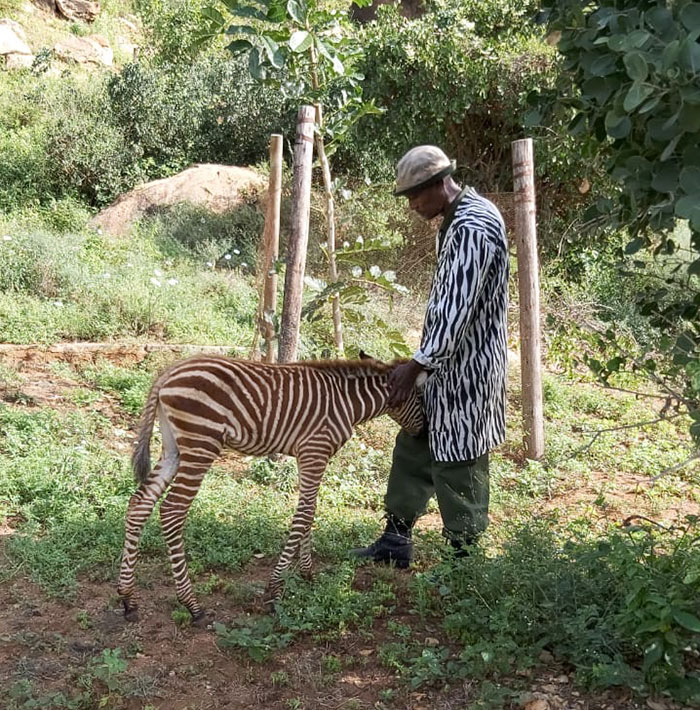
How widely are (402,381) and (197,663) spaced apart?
1.79m

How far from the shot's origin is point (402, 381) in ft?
15.0

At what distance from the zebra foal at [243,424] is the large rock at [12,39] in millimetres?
19711

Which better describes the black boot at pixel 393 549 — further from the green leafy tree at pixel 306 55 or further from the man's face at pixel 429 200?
the green leafy tree at pixel 306 55

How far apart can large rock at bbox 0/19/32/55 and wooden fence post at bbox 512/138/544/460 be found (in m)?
18.3

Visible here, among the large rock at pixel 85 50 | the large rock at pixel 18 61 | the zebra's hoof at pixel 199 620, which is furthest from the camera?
the large rock at pixel 85 50

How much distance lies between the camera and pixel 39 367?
797 centimetres

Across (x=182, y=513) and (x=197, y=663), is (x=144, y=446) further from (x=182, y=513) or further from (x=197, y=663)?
(x=197, y=663)

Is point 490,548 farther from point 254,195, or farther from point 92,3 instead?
point 92,3

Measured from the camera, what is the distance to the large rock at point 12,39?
2097cm

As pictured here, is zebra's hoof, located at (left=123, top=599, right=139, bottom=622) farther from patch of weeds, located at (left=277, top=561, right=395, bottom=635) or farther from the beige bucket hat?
the beige bucket hat

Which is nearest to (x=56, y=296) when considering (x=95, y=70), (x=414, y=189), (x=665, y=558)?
(x=414, y=189)

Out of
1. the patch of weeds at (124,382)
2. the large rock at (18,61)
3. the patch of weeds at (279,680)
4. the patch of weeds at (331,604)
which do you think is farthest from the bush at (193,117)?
the patch of weeds at (279,680)

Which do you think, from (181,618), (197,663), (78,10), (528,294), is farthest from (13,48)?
(197,663)

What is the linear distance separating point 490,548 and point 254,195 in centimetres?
989
